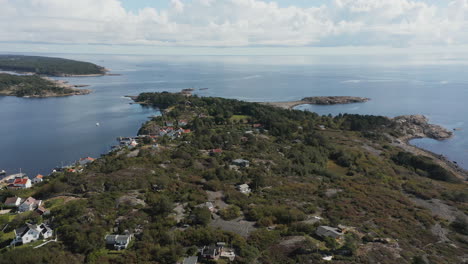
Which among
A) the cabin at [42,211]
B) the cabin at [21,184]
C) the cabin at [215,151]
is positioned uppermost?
the cabin at [215,151]

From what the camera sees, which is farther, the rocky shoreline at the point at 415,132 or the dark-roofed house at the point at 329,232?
the rocky shoreline at the point at 415,132

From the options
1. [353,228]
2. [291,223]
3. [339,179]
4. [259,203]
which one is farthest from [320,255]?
[339,179]

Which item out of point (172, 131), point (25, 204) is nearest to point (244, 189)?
point (25, 204)

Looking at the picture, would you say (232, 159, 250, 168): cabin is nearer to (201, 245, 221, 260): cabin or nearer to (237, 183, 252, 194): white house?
(237, 183, 252, 194): white house

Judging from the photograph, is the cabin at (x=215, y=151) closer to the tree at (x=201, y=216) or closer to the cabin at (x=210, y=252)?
the tree at (x=201, y=216)

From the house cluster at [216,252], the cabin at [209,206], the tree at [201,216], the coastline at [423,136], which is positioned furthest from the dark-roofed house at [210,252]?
the coastline at [423,136]

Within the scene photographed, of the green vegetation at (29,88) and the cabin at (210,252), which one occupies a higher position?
the green vegetation at (29,88)

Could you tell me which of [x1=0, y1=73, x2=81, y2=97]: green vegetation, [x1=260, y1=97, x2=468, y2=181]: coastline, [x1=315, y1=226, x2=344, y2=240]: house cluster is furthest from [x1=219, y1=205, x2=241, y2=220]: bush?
[x1=0, y1=73, x2=81, y2=97]: green vegetation
